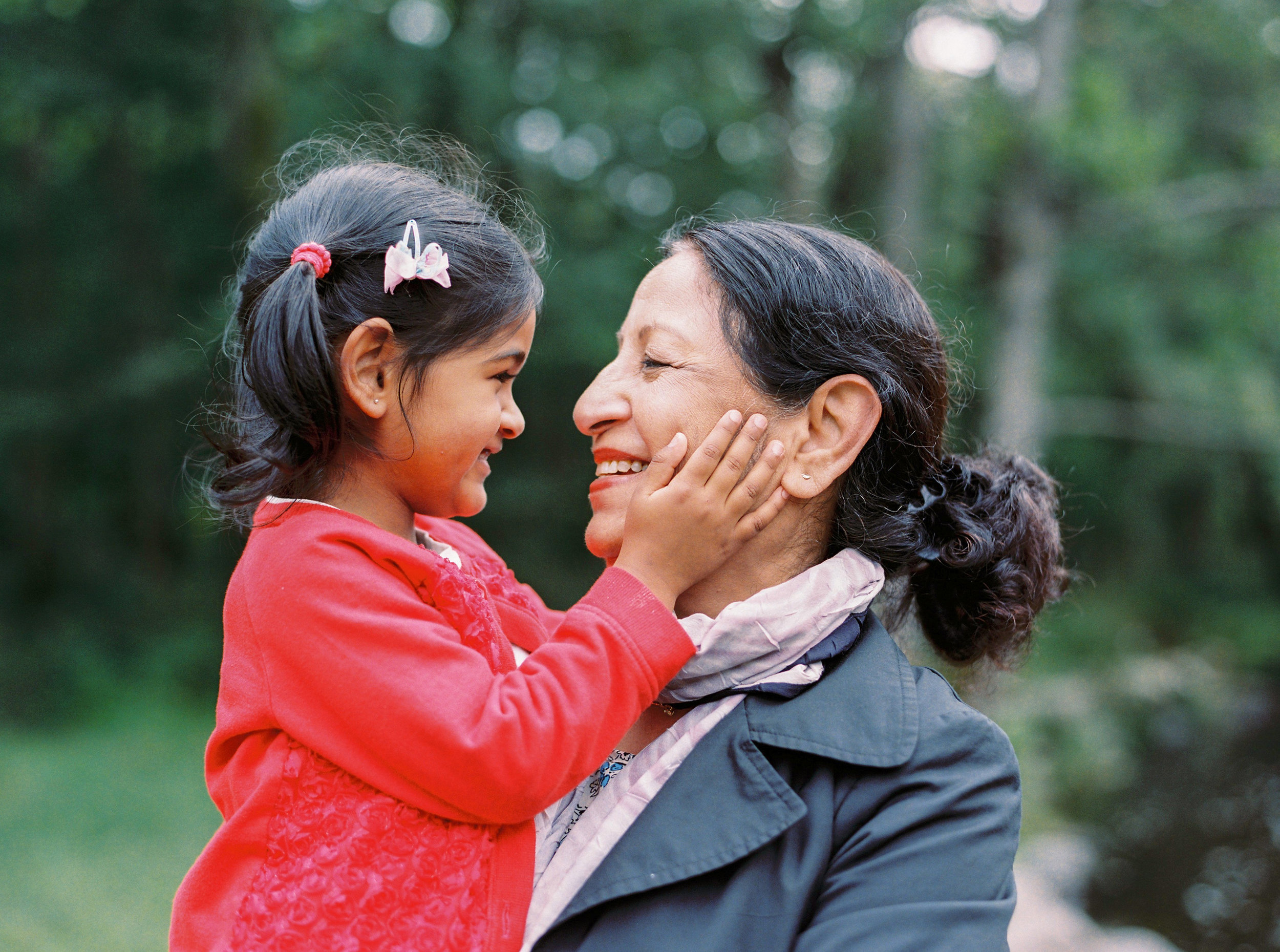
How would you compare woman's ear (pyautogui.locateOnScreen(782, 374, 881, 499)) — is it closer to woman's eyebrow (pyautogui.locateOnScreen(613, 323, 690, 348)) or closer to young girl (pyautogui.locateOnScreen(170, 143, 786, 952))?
young girl (pyautogui.locateOnScreen(170, 143, 786, 952))

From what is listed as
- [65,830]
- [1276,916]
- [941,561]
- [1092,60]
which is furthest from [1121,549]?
[941,561]

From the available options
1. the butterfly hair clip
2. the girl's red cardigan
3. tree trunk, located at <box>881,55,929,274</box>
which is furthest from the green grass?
tree trunk, located at <box>881,55,929,274</box>

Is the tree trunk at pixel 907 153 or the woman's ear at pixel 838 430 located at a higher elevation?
the tree trunk at pixel 907 153

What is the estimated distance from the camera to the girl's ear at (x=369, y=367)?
5.36 ft

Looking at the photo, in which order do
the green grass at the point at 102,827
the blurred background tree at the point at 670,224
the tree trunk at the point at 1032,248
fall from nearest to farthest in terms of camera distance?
1. the green grass at the point at 102,827
2. the blurred background tree at the point at 670,224
3. the tree trunk at the point at 1032,248

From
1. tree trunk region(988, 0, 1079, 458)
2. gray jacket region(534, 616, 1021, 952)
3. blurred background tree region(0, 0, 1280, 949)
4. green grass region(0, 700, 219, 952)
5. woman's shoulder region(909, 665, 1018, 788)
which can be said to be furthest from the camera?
tree trunk region(988, 0, 1079, 458)

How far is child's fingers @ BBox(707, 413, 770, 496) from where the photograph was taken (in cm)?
163

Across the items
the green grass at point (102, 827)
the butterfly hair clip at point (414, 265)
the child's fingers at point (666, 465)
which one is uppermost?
the butterfly hair clip at point (414, 265)

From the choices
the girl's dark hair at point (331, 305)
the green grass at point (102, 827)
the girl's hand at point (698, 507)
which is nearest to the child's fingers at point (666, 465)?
the girl's hand at point (698, 507)

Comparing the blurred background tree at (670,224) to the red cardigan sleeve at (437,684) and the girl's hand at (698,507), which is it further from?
the red cardigan sleeve at (437,684)

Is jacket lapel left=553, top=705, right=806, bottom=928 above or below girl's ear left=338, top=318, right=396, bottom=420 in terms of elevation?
below

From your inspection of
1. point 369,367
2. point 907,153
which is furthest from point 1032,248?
point 369,367

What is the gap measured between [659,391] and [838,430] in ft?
1.05

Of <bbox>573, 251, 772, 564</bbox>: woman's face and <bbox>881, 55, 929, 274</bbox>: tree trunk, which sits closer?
<bbox>573, 251, 772, 564</bbox>: woman's face
